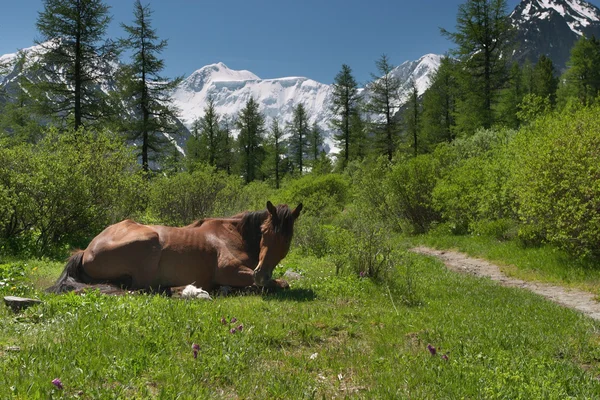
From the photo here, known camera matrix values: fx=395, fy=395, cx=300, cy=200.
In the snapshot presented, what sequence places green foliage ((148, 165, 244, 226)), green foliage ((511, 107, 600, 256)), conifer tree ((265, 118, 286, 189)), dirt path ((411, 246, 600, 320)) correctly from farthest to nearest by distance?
conifer tree ((265, 118, 286, 189)) < green foliage ((148, 165, 244, 226)) < green foliage ((511, 107, 600, 256)) < dirt path ((411, 246, 600, 320))

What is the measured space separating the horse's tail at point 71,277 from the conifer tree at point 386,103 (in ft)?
143

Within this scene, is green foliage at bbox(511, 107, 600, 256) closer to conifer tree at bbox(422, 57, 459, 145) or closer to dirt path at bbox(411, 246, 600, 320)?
dirt path at bbox(411, 246, 600, 320)

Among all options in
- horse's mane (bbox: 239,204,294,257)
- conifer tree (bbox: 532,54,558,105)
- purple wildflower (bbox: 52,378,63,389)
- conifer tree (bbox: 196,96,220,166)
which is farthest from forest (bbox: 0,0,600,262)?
conifer tree (bbox: 196,96,220,166)

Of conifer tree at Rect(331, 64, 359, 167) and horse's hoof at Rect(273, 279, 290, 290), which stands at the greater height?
conifer tree at Rect(331, 64, 359, 167)

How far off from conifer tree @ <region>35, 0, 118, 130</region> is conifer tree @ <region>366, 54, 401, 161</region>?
102 ft

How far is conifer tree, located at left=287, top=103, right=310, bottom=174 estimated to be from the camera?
69.6 m

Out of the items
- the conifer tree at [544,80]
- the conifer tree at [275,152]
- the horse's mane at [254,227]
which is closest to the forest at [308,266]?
the horse's mane at [254,227]

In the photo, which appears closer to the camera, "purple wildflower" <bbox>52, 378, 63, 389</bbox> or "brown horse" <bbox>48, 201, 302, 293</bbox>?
"purple wildflower" <bbox>52, 378, 63, 389</bbox>

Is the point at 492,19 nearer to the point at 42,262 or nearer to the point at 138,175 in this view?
the point at 138,175

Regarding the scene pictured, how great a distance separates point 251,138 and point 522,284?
2092 inches

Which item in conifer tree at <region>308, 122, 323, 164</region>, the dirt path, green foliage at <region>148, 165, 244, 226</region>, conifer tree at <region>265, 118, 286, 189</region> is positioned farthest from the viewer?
conifer tree at <region>308, 122, 323, 164</region>

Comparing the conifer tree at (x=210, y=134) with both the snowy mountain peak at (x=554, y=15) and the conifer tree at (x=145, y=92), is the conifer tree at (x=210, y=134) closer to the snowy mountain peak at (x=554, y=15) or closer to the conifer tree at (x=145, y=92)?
the conifer tree at (x=145, y=92)

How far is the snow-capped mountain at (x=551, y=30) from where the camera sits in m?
167

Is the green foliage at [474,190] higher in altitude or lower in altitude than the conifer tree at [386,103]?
lower
